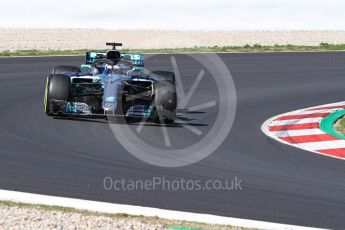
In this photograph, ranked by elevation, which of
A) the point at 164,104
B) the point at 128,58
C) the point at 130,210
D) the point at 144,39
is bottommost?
the point at 130,210

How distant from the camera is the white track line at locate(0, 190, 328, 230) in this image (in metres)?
8.35

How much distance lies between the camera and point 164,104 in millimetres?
14258

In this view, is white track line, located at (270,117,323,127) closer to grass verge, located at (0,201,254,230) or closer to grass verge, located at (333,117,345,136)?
grass verge, located at (333,117,345,136)

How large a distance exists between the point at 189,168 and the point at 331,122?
208 inches

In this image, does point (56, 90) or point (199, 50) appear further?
point (199, 50)

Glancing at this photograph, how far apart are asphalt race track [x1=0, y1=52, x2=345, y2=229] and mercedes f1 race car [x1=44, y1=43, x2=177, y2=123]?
31cm

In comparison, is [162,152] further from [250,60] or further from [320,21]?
[320,21]

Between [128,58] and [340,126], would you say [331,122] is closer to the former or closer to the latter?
[340,126]

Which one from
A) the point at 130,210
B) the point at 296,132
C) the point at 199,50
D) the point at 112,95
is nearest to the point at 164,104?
the point at 112,95

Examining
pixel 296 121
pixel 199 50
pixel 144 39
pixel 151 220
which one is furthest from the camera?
pixel 144 39

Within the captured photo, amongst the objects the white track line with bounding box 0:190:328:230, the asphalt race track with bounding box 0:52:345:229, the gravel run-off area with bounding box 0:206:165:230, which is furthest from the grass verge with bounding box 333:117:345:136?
the gravel run-off area with bounding box 0:206:165:230

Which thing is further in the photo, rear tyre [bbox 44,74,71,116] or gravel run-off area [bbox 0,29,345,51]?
gravel run-off area [bbox 0,29,345,51]

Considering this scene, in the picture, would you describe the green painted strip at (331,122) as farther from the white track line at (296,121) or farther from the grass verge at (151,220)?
the grass verge at (151,220)

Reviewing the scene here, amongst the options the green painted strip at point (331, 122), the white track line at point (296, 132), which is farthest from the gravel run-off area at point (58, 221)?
the green painted strip at point (331, 122)
